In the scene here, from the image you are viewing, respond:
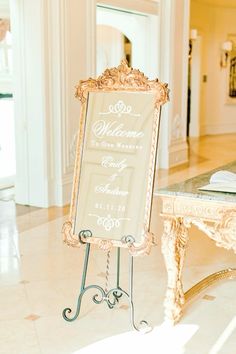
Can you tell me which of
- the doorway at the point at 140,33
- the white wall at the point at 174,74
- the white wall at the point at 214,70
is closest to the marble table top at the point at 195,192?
the doorway at the point at 140,33

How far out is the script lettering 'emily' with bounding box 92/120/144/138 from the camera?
9.80 feet

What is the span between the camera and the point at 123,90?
303cm

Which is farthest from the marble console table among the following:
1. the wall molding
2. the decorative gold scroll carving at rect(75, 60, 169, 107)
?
the wall molding

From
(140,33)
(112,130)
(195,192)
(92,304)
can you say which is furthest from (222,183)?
(140,33)

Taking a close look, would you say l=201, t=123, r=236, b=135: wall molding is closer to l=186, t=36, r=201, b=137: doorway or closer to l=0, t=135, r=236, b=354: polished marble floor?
l=186, t=36, r=201, b=137: doorway

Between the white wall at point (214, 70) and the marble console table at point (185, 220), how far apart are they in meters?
11.0

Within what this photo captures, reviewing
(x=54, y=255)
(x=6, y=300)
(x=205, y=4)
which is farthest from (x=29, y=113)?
(x=205, y=4)

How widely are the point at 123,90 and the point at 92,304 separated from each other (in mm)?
1417

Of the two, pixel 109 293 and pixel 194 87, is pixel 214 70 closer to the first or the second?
pixel 194 87

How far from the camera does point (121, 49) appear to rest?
36.0 feet

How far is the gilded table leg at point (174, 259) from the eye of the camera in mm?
2938

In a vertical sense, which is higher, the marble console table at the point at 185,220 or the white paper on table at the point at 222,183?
the white paper on table at the point at 222,183

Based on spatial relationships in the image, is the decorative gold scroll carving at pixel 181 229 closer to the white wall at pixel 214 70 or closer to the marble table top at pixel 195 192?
the marble table top at pixel 195 192

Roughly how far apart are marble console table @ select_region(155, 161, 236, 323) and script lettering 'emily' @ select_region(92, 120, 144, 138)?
37 cm
